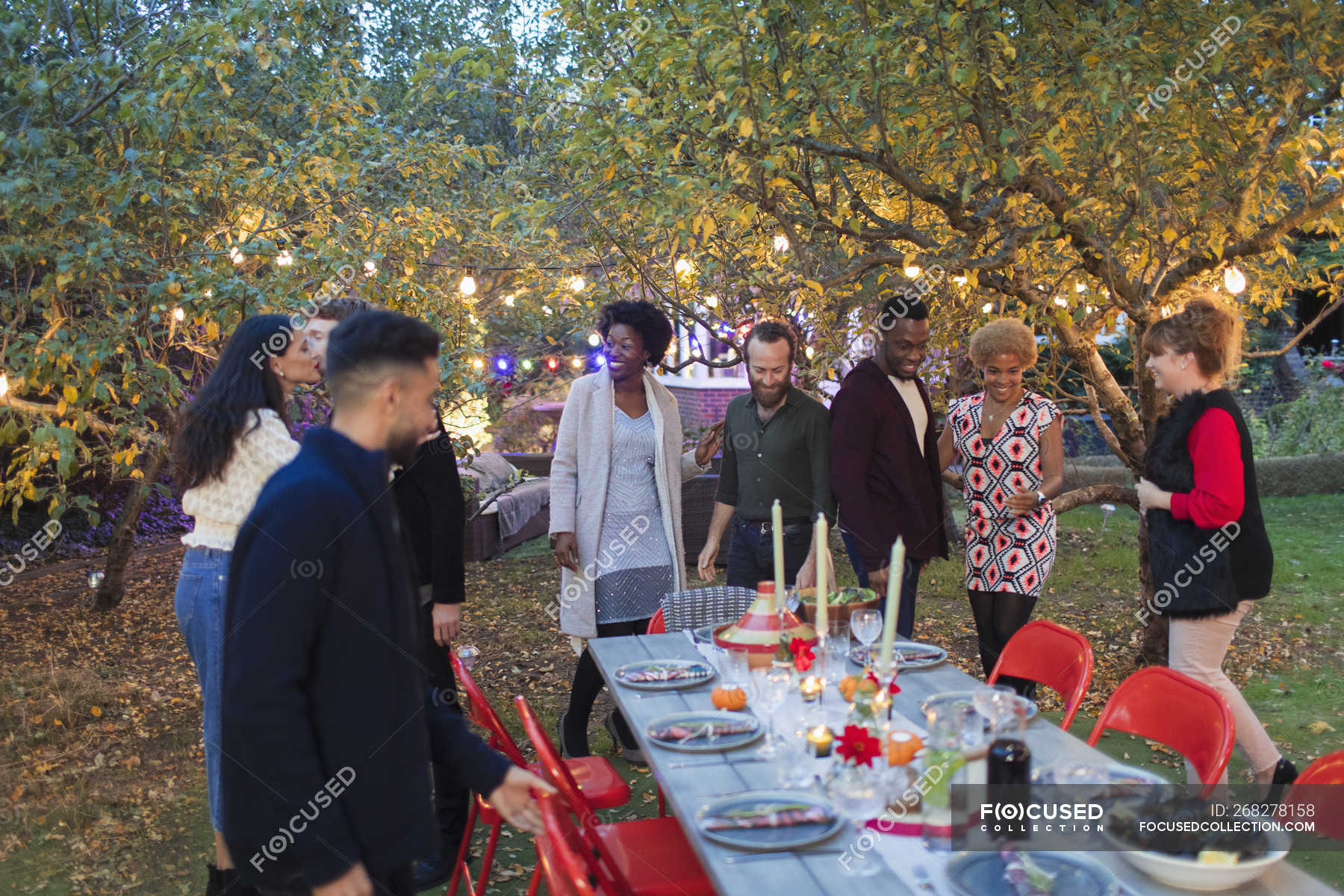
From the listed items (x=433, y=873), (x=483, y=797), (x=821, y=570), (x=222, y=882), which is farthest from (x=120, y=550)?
(x=821, y=570)

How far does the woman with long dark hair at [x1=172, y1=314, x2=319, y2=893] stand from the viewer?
114 inches

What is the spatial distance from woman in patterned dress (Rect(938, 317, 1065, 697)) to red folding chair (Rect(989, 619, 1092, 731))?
33.1 inches

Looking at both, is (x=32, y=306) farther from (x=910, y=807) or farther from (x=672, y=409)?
(x=910, y=807)

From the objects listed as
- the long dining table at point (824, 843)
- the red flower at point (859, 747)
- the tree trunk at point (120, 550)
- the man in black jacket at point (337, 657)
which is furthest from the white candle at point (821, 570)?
the tree trunk at point (120, 550)

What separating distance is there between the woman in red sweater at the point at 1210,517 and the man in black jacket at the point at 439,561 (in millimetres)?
2359

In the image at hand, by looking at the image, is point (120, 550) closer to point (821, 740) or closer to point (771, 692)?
point (771, 692)

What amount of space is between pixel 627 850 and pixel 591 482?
1.83 metres

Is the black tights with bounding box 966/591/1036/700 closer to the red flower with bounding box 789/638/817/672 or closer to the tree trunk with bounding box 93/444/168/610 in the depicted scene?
the red flower with bounding box 789/638/817/672

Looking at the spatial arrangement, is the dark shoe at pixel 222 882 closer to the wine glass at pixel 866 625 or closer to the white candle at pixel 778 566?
the white candle at pixel 778 566

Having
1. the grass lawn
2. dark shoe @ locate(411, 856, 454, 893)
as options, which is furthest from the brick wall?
dark shoe @ locate(411, 856, 454, 893)

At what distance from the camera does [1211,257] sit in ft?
→ 15.1

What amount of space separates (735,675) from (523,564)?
7416 mm

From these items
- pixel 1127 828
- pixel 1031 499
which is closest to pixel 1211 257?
pixel 1031 499

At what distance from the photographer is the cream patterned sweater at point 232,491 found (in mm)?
2928
